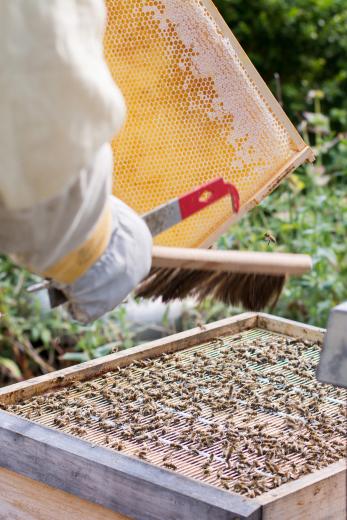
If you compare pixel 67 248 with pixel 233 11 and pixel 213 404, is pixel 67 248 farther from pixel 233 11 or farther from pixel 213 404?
pixel 233 11

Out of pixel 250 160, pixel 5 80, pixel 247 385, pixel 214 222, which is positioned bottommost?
pixel 247 385

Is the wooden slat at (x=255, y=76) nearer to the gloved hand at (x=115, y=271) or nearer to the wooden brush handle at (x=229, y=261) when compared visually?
the wooden brush handle at (x=229, y=261)

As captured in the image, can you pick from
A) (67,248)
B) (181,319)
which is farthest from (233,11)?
(67,248)

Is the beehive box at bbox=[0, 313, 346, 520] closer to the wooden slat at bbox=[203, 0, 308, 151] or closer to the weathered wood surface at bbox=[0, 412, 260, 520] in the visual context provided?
the weathered wood surface at bbox=[0, 412, 260, 520]

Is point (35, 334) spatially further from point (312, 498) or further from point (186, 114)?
point (312, 498)

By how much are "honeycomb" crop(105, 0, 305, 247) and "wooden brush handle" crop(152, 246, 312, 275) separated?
0.50m

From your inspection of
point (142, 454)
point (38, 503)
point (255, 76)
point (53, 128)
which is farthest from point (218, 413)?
point (53, 128)

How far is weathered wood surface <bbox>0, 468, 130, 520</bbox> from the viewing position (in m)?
2.39

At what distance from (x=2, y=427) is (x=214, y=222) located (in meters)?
0.89

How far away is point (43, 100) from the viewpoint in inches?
56.6

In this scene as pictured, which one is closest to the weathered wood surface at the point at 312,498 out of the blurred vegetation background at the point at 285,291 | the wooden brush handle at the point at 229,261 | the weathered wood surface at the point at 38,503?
the weathered wood surface at the point at 38,503

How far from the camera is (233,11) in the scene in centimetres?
819

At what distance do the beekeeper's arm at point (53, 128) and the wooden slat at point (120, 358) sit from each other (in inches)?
51.9

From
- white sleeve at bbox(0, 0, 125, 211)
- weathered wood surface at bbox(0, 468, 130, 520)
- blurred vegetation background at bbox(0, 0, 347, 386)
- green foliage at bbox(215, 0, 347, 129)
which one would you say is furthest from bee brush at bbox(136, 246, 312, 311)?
green foliage at bbox(215, 0, 347, 129)
